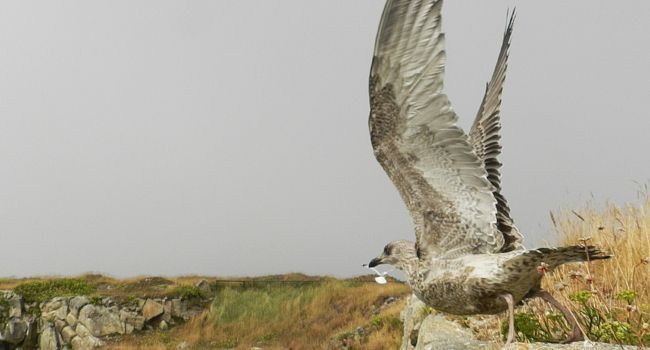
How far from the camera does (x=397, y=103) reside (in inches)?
129

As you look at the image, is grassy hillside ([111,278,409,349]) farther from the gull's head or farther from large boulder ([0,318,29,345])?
the gull's head

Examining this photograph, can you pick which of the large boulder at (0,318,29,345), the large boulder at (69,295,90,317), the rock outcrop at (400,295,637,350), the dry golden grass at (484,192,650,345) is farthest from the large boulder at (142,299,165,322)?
the dry golden grass at (484,192,650,345)

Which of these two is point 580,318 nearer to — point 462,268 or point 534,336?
point 534,336

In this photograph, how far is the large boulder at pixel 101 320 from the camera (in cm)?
1948

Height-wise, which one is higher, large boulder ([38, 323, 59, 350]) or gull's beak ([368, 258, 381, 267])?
gull's beak ([368, 258, 381, 267])

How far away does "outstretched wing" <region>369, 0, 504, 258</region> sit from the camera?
9.88ft

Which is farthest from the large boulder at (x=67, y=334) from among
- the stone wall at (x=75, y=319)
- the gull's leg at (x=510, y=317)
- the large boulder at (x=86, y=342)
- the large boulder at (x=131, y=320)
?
the gull's leg at (x=510, y=317)

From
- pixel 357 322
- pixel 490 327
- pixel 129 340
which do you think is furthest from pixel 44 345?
pixel 490 327

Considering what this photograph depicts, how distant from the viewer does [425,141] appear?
3375 mm

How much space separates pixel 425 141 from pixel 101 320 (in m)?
20.2

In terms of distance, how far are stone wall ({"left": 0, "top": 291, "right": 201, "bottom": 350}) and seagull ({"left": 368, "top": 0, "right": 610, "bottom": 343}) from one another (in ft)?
62.2

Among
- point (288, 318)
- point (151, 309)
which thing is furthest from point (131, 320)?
point (288, 318)

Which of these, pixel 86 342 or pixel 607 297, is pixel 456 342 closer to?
pixel 607 297

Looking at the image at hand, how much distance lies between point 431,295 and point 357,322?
13764 mm
